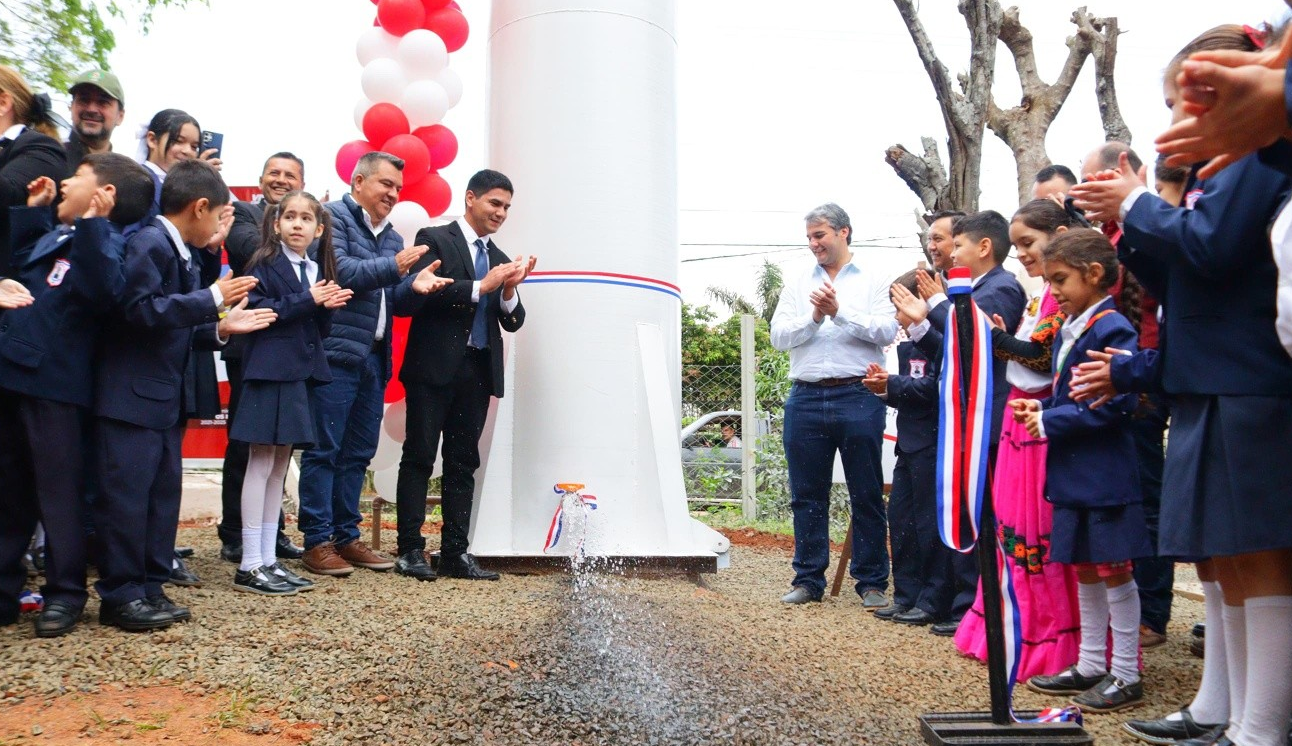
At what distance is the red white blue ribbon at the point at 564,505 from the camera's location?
4.95 meters

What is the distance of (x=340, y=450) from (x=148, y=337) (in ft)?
5.37

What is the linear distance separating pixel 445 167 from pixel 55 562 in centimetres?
420

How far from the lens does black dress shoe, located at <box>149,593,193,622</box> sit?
129 inches

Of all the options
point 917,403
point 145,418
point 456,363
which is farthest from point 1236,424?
point 456,363

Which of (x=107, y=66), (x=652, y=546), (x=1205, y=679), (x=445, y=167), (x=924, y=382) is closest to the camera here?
(x=1205, y=679)

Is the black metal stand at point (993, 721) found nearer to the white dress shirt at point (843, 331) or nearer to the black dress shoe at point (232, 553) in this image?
the white dress shirt at point (843, 331)

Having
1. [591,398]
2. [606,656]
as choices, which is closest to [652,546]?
[591,398]

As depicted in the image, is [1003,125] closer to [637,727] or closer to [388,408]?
[388,408]

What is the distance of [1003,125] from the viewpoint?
9.32 meters

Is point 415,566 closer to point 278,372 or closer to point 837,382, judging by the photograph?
point 278,372

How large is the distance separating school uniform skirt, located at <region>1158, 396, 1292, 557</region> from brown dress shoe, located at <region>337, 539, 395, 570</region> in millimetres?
3589

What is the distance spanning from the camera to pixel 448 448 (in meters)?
4.88

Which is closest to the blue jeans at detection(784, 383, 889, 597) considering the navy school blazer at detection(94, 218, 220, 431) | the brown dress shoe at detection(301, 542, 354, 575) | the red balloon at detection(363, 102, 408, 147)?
the brown dress shoe at detection(301, 542, 354, 575)

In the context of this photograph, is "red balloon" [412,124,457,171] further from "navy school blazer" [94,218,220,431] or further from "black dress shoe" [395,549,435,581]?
"navy school blazer" [94,218,220,431]
